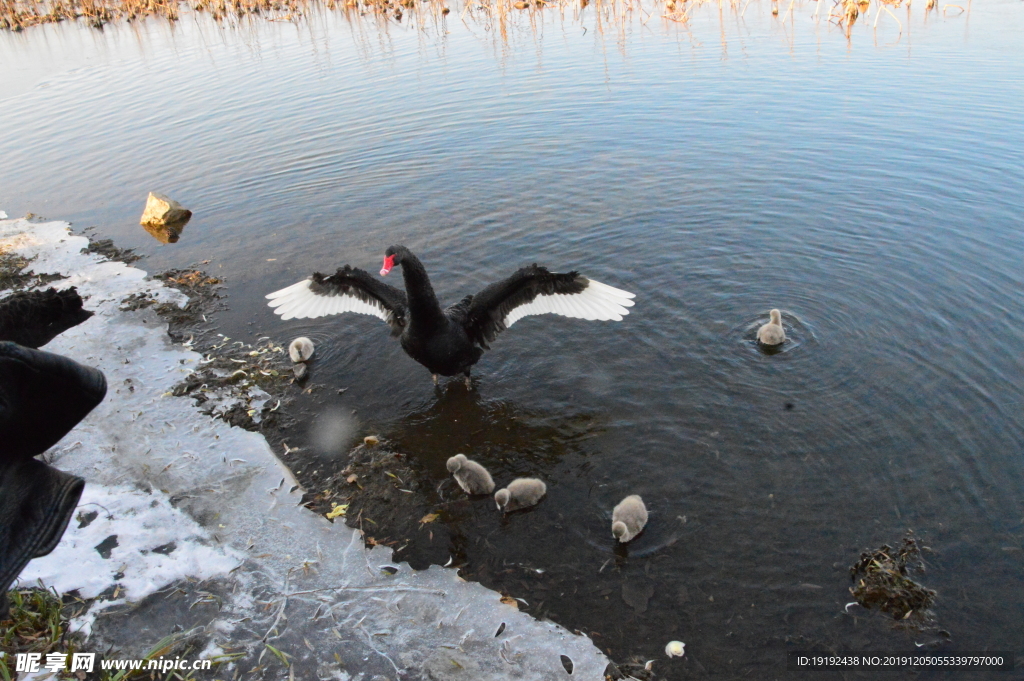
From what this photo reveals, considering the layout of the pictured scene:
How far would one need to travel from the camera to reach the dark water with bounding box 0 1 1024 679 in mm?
4699

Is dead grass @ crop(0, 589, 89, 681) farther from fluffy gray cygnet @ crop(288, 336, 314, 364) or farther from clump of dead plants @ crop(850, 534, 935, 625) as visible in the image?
clump of dead plants @ crop(850, 534, 935, 625)

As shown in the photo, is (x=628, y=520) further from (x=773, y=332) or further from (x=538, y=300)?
(x=773, y=332)

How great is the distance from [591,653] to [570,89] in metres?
13.8

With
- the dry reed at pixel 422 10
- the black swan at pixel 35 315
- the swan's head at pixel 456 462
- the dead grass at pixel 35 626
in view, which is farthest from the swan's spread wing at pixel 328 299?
the dry reed at pixel 422 10

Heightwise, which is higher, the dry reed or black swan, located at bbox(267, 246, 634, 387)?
the dry reed

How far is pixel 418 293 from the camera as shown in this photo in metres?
6.00

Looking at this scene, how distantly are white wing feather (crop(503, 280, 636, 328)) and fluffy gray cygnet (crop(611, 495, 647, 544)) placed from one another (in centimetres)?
217

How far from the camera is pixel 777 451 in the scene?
5555 millimetres

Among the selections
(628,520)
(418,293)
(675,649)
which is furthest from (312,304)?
(675,649)

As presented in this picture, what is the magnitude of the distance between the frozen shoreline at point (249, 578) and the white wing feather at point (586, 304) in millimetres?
2833

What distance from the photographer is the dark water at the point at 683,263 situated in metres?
4.70

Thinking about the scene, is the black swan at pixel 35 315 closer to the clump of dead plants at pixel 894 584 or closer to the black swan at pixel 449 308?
the black swan at pixel 449 308

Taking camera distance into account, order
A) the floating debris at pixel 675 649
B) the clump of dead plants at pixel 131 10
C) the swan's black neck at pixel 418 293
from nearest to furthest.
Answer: the floating debris at pixel 675 649
the swan's black neck at pixel 418 293
the clump of dead plants at pixel 131 10

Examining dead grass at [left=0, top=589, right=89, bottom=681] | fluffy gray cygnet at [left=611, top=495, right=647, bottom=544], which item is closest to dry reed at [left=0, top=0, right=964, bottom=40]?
fluffy gray cygnet at [left=611, top=495, right=647, bottom=544]
